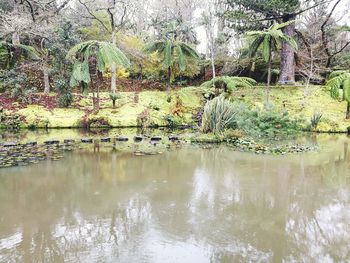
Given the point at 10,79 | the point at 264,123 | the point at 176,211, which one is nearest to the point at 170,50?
the point at 264,123

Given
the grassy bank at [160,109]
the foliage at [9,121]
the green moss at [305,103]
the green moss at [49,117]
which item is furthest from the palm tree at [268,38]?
the foliage at [9,121]

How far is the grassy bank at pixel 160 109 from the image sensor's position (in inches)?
594

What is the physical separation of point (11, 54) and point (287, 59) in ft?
47.3

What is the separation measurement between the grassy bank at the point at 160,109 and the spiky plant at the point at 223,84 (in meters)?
0.51

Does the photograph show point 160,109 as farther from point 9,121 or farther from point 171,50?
point 9,121

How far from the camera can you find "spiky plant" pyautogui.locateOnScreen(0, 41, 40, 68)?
1801 centimetres


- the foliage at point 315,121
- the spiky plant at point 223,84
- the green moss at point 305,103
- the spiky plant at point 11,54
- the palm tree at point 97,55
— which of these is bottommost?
the foliage at point 315,121

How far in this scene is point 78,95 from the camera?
17.7 meters

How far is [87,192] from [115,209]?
970 millimetres

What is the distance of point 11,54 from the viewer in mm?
18734

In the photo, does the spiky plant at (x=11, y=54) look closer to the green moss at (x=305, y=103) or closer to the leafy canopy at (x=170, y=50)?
the leafy canopy at (x=170, y=50)

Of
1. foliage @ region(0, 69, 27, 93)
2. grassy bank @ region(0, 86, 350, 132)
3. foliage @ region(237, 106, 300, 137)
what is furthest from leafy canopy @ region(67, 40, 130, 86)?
foliage @ region(237, 106, 300, 137)

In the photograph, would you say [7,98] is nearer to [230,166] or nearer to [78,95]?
[78,95]

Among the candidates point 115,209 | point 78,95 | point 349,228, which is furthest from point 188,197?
point 78,95
